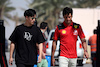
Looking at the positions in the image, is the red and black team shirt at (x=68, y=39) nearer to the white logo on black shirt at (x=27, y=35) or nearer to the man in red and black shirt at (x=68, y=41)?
the man in red and black shirt at (x=68, y=41)

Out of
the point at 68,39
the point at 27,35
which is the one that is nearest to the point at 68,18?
the point at 68,39

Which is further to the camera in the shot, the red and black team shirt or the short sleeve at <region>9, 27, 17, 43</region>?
the red and black team shirt

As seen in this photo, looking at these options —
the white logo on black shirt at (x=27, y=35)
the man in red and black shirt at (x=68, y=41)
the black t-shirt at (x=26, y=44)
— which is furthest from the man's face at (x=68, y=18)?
the white logo on black shirt at (x=27, y=35)

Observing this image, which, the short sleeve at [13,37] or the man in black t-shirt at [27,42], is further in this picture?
the short sleeve at [13,37]

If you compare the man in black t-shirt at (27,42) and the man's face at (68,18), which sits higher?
the man's face at (68,18)

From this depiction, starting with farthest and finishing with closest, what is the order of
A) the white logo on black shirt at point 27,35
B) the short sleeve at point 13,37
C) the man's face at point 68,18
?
the man's face at point 68,18, the short sleeve at point 13,37, the white logo on black shirt at point 27,35

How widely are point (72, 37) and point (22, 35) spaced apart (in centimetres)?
124

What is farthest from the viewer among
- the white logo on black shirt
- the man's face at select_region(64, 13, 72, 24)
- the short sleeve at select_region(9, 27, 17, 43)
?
the man's face at select_region(64, 13, 72, 24)

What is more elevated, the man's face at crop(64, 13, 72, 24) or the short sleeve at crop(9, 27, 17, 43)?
the man's face at crop(64, 13, 72, 24)

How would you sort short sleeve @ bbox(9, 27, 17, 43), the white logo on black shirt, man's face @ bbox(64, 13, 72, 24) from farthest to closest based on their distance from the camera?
man's face @ bbox(64, 13, 72, 24)
short sleeve @ bbox(9, 27, 17, 43)
the white logo on black shirt

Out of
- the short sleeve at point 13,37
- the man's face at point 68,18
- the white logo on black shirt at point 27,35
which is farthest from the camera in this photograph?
the man's face at point 68,18

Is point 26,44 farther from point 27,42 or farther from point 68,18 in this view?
point 68,18

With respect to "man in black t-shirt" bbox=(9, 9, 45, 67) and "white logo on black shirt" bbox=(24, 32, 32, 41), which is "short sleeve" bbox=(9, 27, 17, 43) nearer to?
"man in black t-shirt" bbox=(9, 9, 45, 67)

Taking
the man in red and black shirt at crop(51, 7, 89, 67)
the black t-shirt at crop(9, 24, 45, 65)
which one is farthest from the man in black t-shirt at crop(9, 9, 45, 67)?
the man in red and black shirt at crop(51, 7, 89, 67)
